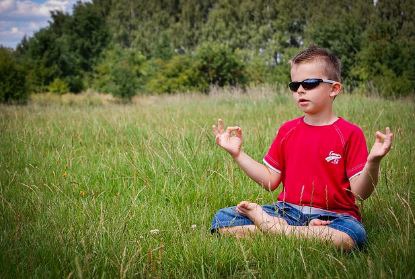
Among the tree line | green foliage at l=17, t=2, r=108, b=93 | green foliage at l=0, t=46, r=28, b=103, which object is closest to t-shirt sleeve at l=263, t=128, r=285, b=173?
the tree line

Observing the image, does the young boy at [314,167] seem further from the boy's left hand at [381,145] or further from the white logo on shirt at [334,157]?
the boy's left hand at [381,145]

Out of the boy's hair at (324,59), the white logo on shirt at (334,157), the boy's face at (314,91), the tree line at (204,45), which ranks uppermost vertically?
the tree line at (204,45)

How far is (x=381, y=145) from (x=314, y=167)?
47 cm

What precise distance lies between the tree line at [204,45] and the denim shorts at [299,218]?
672 cm

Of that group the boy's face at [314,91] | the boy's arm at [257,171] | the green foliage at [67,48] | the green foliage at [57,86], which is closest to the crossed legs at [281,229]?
the boy's arm at [257,171]

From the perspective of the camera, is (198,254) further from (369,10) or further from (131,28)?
(131,28)

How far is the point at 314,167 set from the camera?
222 centimetres

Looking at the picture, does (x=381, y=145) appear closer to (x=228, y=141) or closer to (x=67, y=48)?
(x=228, y=141)

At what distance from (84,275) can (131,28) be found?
1936 inches

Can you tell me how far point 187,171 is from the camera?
10.8 ft

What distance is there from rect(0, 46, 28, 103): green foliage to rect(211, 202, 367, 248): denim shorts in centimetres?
1689

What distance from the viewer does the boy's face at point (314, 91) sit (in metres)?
2.22

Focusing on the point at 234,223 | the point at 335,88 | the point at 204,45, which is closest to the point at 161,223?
the point at 234,223

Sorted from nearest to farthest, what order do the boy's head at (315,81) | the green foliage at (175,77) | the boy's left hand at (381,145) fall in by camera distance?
the boy's left hand at (381,145)
the boy's head at (315,81)
the green foliage at (175,77)
